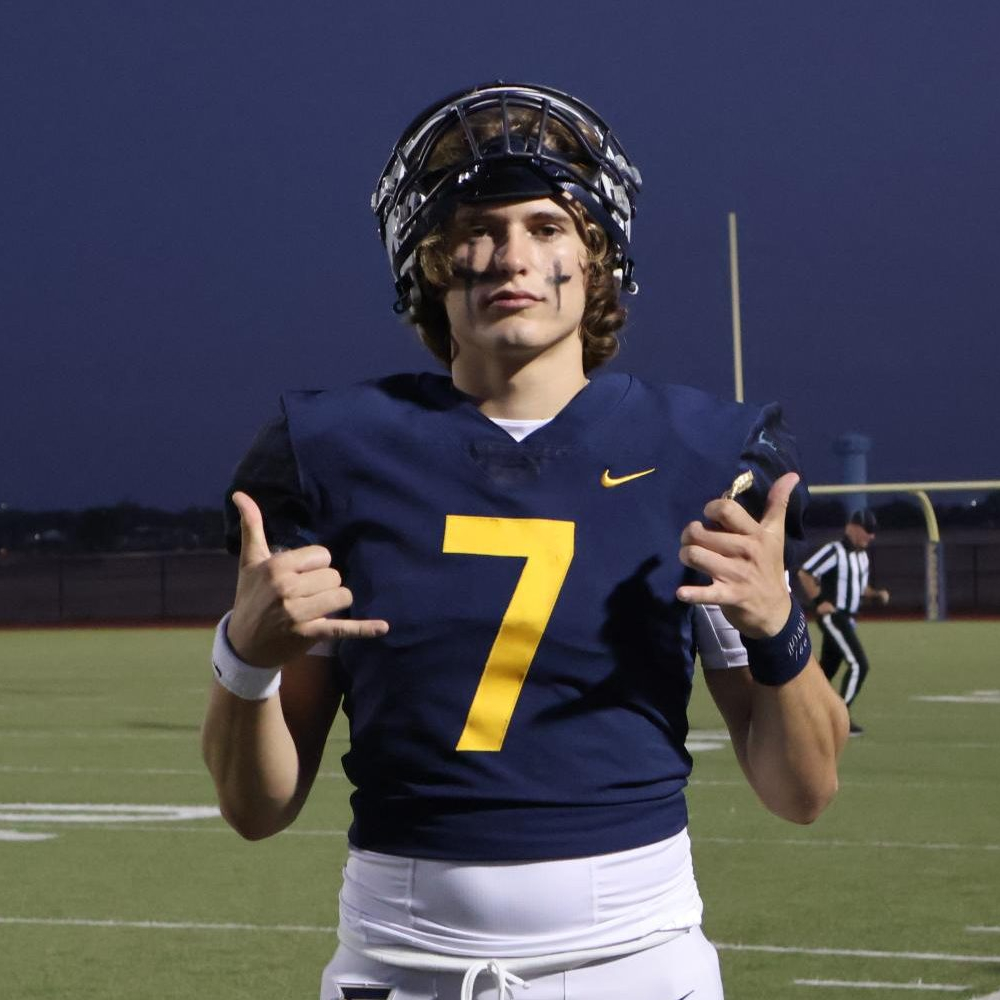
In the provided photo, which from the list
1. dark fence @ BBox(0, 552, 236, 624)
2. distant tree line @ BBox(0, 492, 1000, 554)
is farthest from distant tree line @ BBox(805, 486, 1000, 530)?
dark fence @ BBox(0, 552, 236, 624)

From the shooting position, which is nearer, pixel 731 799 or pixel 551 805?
pixel 551 805

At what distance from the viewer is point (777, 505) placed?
2258 millimetres

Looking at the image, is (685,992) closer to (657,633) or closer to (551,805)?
(551,805)

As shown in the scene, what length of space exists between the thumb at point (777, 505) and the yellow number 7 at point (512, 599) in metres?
0.21

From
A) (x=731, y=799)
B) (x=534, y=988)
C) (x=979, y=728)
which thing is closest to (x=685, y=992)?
(x=534, y=988)

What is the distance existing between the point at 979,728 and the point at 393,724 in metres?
11.5

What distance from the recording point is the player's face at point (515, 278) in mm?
2338

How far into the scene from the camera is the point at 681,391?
2426 mm

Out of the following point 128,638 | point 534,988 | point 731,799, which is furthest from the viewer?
point 128,638

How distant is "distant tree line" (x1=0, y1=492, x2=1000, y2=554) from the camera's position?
151ft

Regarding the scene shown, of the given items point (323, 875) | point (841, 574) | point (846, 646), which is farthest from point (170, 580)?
point (323, 875)

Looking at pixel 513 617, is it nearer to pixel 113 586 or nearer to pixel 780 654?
pixel 780 654

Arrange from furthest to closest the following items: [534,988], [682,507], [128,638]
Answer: [128,638] < [682,507] < [534,988]

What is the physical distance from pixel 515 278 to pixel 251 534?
1.31 feet
